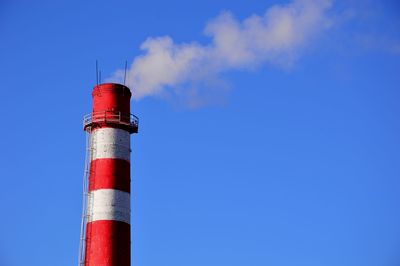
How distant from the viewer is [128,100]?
47.6 m

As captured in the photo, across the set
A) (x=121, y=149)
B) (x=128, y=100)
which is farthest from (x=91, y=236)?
(x=128, y=100)

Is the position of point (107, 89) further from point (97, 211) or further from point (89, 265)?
point (89, 265)

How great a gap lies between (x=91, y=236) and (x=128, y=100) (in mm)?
8518

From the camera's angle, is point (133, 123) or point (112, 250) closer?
point (112, 250)

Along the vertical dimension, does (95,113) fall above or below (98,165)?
above

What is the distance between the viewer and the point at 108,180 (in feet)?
146

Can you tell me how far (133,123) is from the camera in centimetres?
4681

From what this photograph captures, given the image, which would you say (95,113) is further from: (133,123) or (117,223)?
(117,223)

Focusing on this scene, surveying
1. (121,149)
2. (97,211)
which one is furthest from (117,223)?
(121,149)

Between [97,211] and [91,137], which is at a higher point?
[91,137]

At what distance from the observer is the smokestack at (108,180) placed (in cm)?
4369

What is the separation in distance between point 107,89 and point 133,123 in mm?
2460

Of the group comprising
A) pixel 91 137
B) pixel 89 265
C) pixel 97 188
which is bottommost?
pixel 89 265

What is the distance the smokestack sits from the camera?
43688mm
